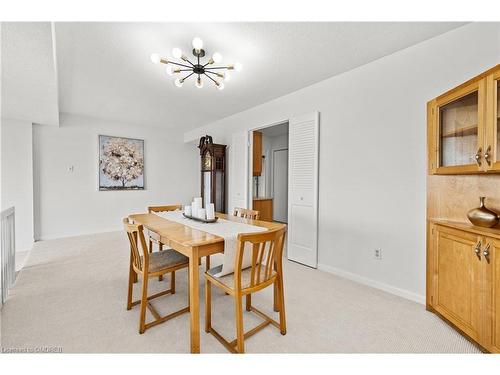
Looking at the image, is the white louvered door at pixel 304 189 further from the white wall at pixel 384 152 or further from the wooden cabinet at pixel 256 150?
the wooden cabinet at pixel 256 150

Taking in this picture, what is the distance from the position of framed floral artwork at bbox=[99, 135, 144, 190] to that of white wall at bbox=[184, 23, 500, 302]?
4.12m

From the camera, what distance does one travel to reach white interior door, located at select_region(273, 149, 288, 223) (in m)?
6.12

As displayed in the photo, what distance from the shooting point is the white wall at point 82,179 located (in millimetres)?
4387

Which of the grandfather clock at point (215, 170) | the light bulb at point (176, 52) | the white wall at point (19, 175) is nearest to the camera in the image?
the light bulb at point (176, 52)

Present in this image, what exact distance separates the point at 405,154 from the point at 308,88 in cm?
154

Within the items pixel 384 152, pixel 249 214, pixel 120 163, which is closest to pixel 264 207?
pixel 249 214

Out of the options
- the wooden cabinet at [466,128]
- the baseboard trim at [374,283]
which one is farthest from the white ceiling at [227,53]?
the baseboard trim at [374,283]

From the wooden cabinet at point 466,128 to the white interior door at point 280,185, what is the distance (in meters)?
4.19

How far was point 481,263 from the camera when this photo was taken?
4.96 ft

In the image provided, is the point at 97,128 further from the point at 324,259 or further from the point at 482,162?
the point at 482,162

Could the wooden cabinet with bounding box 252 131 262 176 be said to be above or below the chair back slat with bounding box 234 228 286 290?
above

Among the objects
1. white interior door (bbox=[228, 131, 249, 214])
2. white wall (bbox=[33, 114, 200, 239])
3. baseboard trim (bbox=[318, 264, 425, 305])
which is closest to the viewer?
baseboard trim (bbox=[318, 264, 425, 305])

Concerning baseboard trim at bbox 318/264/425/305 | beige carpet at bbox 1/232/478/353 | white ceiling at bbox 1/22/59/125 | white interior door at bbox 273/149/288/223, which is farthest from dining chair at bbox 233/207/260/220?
white interior door at bbox 273/149/288/223

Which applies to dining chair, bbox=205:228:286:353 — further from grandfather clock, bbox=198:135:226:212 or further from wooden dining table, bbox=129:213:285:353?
grandfather clock, bbox=198:135:226:212
